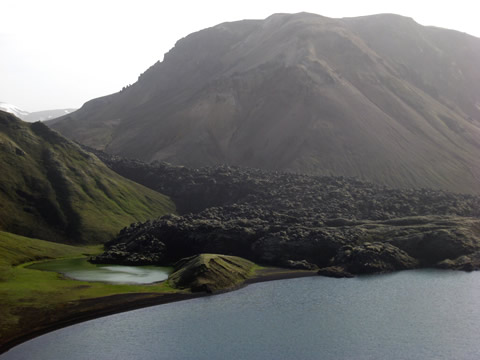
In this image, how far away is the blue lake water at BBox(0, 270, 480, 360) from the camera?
96.4m

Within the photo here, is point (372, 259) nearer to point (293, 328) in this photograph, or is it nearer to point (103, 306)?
point (293, 328)

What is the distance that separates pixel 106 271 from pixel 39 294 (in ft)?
107

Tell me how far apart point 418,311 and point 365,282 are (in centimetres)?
2838

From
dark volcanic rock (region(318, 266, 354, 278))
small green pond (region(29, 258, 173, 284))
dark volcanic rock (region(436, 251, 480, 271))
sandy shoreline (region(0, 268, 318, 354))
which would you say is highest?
dark volcanic rock (region(436, 251, 480, 271))

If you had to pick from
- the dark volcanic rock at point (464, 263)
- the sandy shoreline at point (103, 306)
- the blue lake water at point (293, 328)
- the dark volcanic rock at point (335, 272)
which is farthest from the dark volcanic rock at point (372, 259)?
the sandy shoreline at point (103, 306)

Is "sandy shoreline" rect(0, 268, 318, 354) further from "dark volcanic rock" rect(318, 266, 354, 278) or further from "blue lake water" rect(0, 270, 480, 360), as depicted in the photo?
"dark volcanic rock" rect(318, 266, 354, 278)

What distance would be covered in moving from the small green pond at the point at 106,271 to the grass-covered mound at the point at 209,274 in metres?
6.58

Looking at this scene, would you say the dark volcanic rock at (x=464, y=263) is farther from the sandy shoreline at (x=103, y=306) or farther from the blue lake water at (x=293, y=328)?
the sandy shoreline at (x=103, y=306)

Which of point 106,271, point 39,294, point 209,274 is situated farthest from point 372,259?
point 39,294

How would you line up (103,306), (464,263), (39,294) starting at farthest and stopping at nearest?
(464,263)
(39,294)
(103,306)

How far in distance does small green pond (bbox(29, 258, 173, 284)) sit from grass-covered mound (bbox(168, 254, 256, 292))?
21.6 feet

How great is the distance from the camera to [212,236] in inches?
7160

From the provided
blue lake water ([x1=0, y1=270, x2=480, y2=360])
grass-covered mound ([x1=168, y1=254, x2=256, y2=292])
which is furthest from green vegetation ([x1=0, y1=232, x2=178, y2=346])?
blue lake water ([x1=0, y1=270, x2=480, y2=360])

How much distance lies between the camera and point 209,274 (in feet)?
477
